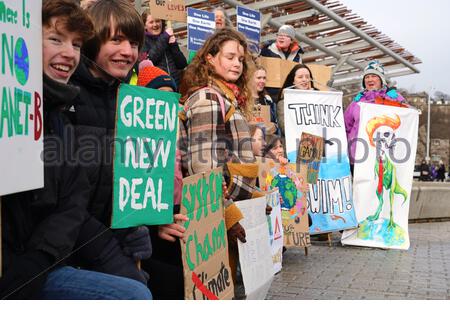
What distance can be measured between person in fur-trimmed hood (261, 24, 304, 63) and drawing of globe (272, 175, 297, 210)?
223cm

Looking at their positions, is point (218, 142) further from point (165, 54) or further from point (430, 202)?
point (430, 202)

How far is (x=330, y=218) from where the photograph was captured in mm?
8039

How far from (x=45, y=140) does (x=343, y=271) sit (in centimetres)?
459

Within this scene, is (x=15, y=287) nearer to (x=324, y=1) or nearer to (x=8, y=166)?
(x=8, y=166)

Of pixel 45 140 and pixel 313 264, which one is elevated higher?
pixel 45 140

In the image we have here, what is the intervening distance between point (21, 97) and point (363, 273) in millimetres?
4847

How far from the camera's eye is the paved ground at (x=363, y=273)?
563cm

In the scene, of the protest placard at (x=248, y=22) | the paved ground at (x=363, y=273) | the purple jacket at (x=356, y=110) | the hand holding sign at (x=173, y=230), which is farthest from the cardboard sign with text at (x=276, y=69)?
the hand holding sign at (x=173, y=230)

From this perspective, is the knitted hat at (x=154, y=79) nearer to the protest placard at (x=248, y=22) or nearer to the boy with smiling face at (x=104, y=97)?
the boy with smiling face at (x=104, y=97)

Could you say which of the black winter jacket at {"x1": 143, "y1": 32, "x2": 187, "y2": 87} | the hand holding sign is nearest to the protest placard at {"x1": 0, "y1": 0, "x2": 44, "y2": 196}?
the hand holding sign

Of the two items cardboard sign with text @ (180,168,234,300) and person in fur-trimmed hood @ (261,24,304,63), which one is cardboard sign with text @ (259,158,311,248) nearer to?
person in fur-trimmed hood @ (261,24,304,63)

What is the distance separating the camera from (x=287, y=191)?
7.15 metres

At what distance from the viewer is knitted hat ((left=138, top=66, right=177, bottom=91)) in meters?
3.81
